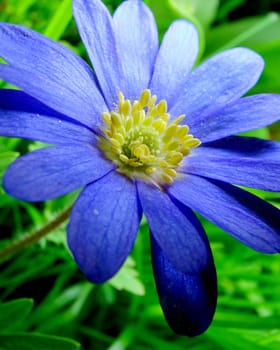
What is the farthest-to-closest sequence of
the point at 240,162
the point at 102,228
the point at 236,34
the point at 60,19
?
the point at 236,34
the point at 60,19
the point at 240,162
the point at 102,228

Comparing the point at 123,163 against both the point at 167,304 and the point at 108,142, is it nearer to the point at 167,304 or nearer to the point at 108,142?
the point at 108,142

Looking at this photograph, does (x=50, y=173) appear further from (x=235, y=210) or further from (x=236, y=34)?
(x=236, y=34)

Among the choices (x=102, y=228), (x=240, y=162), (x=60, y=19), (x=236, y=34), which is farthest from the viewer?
(x=236, y=34)

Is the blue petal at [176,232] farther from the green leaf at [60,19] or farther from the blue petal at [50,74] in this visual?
the green leaf at [60,19]

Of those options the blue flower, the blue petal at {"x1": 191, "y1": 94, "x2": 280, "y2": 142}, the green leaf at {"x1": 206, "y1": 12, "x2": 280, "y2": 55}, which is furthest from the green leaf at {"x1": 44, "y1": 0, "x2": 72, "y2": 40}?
the green leaf at {"x1": 206, "y1": 12, "x2": 280, "y2": 55}

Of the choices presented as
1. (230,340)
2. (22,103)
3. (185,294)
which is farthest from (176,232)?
(230,340)

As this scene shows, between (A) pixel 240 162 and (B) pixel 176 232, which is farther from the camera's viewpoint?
(A) pixel 240 162
